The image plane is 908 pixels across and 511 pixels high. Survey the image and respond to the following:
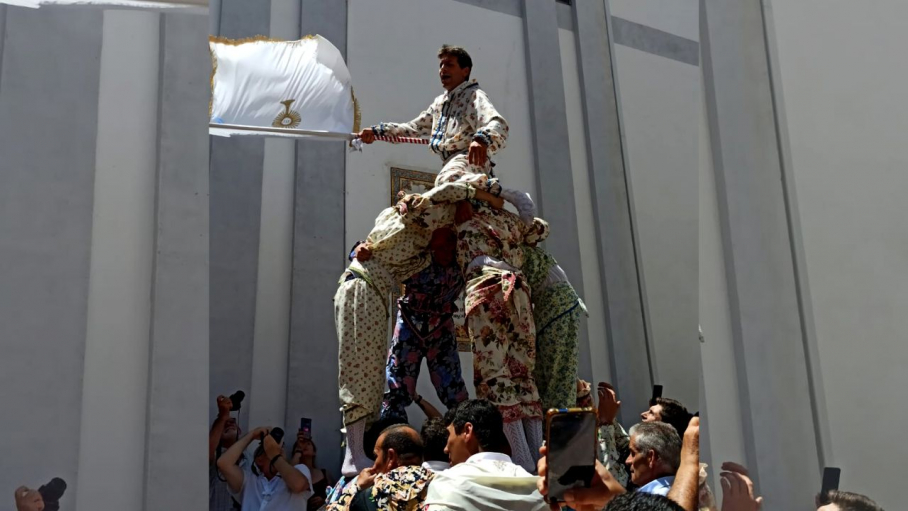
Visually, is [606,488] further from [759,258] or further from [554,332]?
[554,332]

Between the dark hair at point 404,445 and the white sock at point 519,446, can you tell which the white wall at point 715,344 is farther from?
the white sock at point 519,446

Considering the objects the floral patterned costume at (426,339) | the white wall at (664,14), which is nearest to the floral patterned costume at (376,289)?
the floral patterned costume at (426,339)

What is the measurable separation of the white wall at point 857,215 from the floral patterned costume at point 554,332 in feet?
8.58

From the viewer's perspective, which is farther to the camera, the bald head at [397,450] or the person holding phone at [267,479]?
the person holding phone at [267,479]

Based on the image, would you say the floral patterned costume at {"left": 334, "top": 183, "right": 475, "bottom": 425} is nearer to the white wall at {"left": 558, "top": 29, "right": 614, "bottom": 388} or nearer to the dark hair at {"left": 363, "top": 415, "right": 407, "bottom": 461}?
the dark hair at {"left": 363, "top": 415, "right": 407, "bottom": 461}

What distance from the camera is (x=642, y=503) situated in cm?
205

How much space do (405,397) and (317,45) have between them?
2930mm

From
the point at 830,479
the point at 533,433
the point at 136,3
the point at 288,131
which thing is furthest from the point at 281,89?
the point at 830,479

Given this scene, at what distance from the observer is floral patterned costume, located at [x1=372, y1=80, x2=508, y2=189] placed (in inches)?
210

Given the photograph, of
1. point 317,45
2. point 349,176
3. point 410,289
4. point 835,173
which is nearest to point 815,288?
point 835,173

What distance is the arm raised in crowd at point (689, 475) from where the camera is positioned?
277 centimetres

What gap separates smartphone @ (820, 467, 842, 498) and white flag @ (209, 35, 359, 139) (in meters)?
4.39

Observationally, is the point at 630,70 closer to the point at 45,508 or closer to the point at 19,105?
the point at 19,105

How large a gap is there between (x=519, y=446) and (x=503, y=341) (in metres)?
0.55
